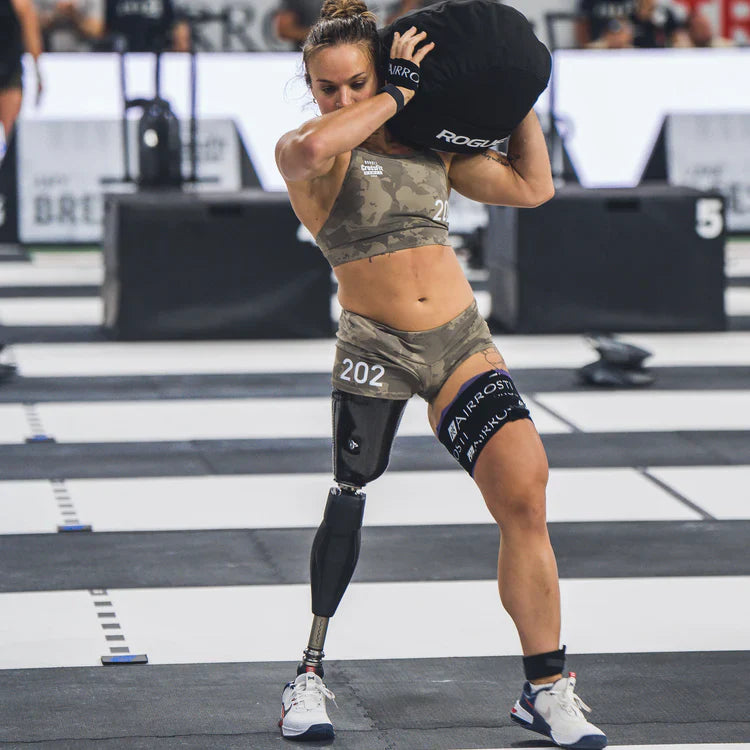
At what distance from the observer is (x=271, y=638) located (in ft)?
14.8

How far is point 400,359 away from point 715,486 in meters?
2.99

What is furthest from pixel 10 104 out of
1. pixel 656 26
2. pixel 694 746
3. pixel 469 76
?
pixel 694 746

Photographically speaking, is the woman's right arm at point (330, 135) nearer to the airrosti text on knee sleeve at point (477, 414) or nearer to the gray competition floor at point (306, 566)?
the airrosti text on knee sleeve at point (477, 414)

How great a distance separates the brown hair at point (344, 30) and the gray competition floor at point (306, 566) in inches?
60.6

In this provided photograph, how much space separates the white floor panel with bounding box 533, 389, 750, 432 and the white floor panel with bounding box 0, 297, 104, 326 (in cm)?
387

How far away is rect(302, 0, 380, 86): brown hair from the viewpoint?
364 centimetres

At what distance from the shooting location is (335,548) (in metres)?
3.77

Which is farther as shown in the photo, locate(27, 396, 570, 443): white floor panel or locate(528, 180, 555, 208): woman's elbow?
locate(27, 396, 570, 443): white floor panel

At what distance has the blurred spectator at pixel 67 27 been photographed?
706 inches

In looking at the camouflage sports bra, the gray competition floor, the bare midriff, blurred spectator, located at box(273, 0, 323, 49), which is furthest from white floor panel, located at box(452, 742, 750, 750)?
blurred spectator, located at box(273, 0, 323, 49)

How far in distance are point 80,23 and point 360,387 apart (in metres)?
15.0

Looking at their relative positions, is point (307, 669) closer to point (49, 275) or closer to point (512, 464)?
point (512, 464)

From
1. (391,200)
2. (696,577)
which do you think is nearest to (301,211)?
(391,200)

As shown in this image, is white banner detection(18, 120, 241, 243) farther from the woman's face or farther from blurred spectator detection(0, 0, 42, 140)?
the woman's face
